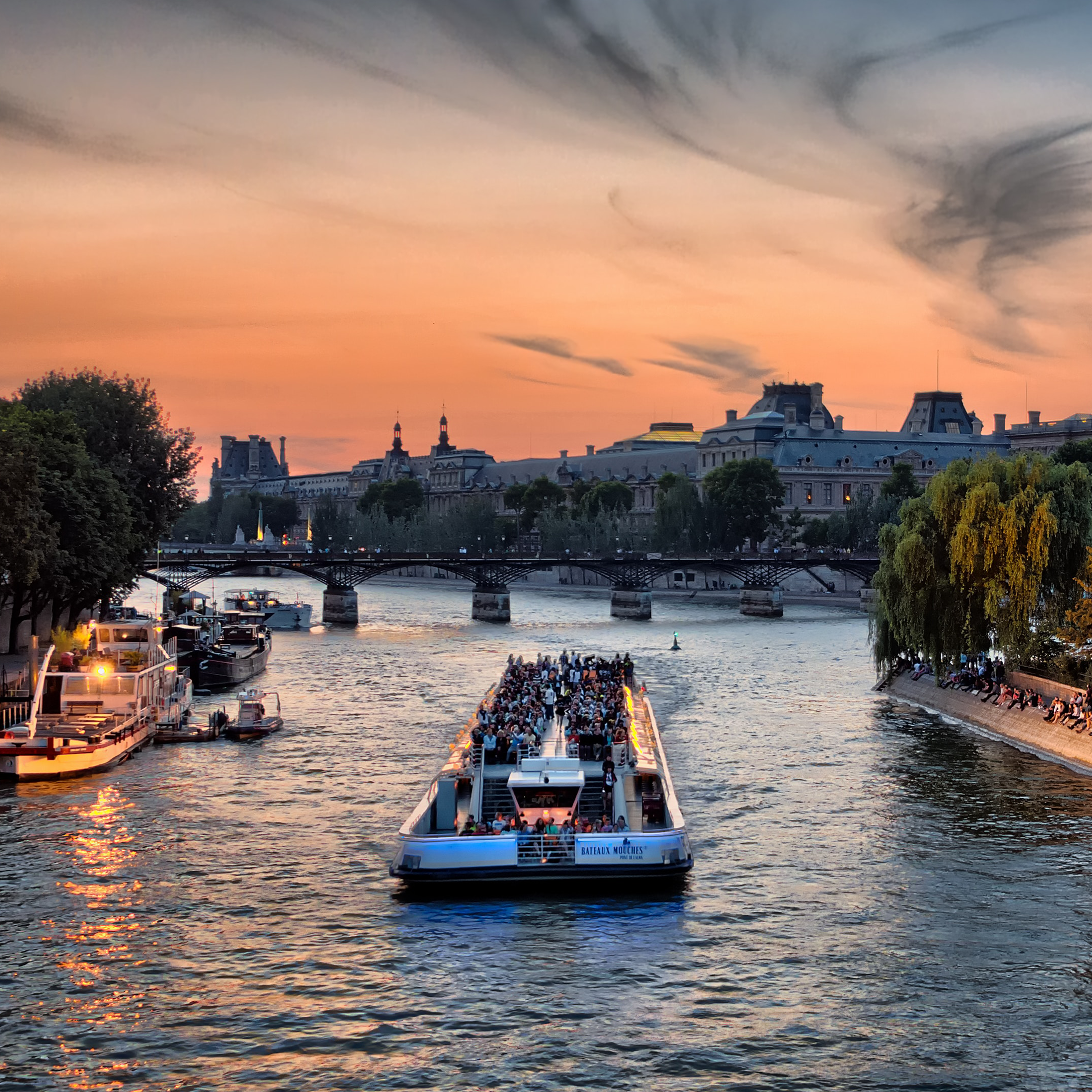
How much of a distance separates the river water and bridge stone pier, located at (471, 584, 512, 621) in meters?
82.8

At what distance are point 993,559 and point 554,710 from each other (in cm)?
1987

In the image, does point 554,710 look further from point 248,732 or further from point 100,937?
point 100,937

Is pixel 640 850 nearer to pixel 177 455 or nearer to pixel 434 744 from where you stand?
pixel 434 744

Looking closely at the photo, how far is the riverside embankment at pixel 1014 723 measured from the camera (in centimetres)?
5172

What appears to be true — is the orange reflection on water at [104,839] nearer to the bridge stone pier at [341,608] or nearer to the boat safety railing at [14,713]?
the boat safety railing at [14,713]

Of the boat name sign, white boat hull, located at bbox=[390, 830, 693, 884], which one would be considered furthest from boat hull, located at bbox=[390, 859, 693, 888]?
the boat name sign

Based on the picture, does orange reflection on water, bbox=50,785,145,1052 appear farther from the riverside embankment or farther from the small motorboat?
the riverside embankment

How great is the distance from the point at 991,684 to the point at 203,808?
32.2 m

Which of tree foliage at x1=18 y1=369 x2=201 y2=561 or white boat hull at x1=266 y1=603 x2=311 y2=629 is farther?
white boat hull at x1=266 y1=603 x2=311 y2=629

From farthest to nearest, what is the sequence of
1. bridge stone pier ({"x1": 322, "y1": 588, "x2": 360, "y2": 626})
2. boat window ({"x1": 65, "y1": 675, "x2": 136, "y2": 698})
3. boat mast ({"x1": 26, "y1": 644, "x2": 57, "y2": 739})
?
bridge stone pier ({"x1": 322, "y1": 588, "x2": 360, "y2": 626}), boat window ({"x1": 65, "y1": 675, "x2": 136, "y2": 698}), boat mast ({"x1": 26, "y1": 644, "x2": 57, "y2": 739})

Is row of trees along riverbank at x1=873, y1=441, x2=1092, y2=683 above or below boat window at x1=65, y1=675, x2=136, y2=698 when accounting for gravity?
above

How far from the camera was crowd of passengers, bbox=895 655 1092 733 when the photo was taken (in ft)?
173

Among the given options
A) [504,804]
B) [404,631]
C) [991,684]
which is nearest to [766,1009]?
[504,804]

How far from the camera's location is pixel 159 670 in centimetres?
6316
